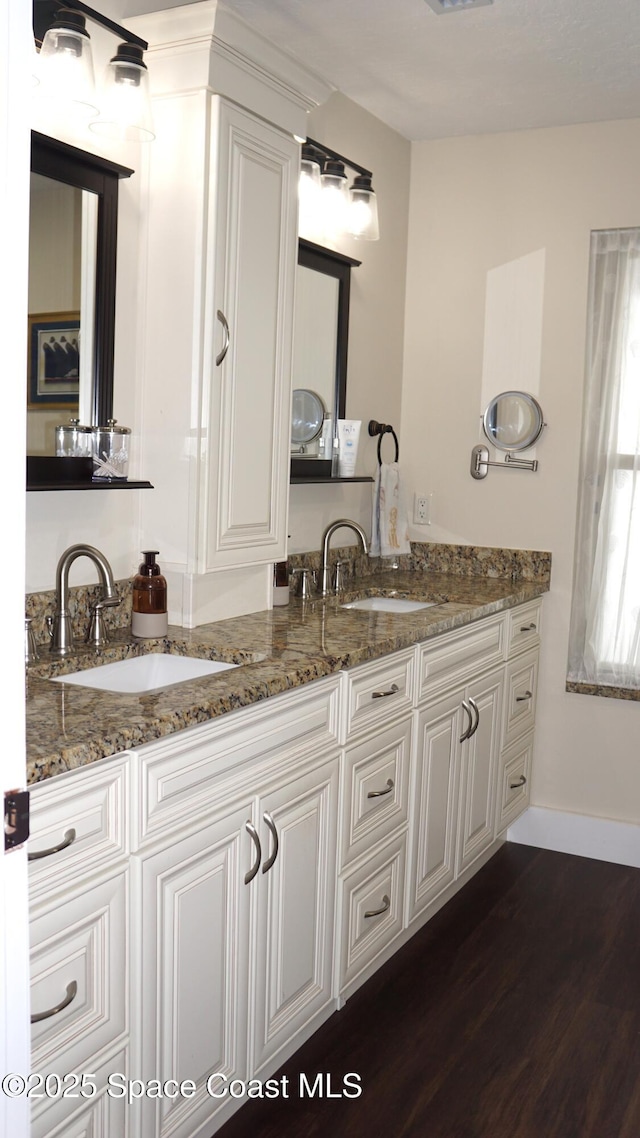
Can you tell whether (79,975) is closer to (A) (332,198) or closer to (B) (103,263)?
(B) (103,263)

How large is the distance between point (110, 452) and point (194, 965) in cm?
107

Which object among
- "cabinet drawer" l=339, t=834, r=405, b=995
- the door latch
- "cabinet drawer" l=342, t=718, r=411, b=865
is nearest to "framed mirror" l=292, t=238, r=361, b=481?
"cabinet drawer" l=342, t=718, r=411, b=865

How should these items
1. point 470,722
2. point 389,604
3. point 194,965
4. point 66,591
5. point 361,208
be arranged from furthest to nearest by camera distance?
point 389,604 → point 361,208 → point 470,722 → point 66,591 → point 194,965

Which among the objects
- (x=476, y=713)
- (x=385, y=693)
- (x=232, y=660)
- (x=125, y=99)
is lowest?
(x=476, y=713)

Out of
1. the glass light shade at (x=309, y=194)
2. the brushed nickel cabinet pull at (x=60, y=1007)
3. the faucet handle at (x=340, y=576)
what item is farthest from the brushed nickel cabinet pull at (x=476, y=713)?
the brushed nickel cabinet pull at (x=60, y=1007)

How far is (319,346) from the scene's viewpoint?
3123 mm

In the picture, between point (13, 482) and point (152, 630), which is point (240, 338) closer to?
point (152, 630)

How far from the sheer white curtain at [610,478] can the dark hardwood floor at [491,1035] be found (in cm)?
85

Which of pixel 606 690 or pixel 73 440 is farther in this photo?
pixel 606 690

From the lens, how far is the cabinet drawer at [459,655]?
8.61 ft

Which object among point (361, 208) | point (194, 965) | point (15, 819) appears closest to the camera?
point (15, 819)

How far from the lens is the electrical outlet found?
12.3 ft

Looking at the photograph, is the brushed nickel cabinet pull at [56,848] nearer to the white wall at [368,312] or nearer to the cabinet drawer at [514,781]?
the white wall at [368,312]

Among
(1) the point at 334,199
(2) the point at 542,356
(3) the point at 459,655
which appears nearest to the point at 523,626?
(3) the point at 459,655
